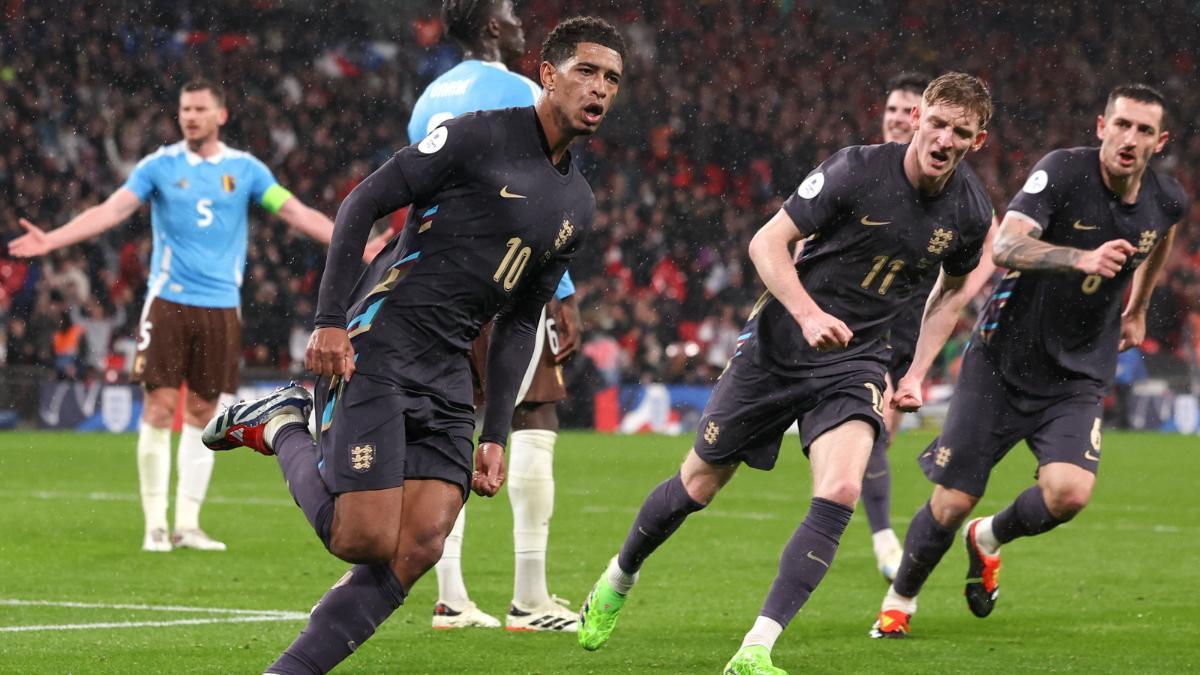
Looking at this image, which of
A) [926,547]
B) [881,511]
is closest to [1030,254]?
[926,547]

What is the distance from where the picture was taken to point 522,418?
22.3 feet

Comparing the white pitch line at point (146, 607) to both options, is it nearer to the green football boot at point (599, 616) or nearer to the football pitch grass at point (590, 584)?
the football pitch grass at point (590, 584)

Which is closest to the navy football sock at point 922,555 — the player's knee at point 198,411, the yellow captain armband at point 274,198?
the yellow captain armband at point 274,198

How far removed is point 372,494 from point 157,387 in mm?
4970

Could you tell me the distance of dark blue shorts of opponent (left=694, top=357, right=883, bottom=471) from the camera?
5.79 m

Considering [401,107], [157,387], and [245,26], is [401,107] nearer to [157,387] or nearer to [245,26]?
[245,26]

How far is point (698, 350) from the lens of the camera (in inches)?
905

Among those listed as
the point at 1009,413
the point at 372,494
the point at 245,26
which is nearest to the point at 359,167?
the point at 245,26

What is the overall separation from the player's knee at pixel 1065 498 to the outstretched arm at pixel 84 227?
473cm

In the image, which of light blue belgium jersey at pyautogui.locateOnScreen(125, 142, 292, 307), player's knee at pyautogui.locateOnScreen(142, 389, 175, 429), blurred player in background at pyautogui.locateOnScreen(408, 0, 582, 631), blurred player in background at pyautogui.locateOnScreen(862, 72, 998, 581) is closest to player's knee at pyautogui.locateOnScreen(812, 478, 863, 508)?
blurred player in background at pyautogui.locateOnScreen(408, 0, 582, 631)

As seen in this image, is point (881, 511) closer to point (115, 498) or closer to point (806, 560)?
point (806, 560)

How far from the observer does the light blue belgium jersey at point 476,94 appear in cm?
658

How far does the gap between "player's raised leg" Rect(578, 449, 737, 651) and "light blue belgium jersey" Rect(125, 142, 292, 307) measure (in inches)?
150

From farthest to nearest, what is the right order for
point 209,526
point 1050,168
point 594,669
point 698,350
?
point 698,350
point 209,526
point 1050,168
point 594,669
